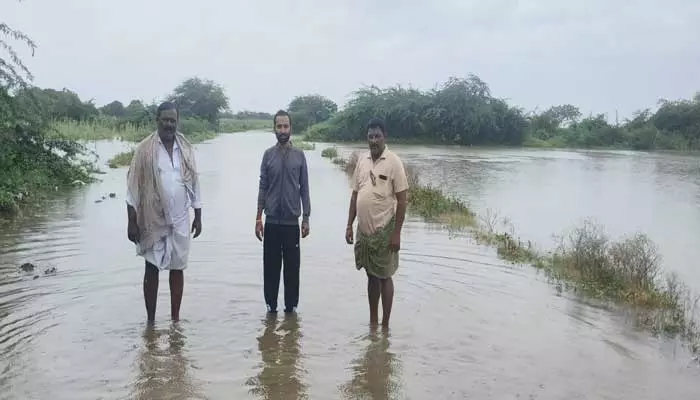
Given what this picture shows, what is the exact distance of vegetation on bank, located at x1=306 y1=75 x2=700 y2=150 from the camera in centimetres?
5447

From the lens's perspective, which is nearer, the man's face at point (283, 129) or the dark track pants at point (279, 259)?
the man's face at point (283, 129)

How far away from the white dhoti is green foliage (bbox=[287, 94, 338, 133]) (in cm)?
7875

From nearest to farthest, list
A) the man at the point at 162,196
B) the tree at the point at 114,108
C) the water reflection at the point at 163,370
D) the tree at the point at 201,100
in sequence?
the water reflection at the point at 163,370 → the man at the point at 162,196 → the tree at the point at 201,100 → the tree at the point at 114,108

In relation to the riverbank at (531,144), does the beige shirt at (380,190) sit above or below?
below

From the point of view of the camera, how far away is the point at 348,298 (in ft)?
22.1

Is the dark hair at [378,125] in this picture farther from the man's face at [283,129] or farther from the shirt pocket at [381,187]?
the man's face at [283,129]

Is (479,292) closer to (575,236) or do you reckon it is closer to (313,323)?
(313,323)

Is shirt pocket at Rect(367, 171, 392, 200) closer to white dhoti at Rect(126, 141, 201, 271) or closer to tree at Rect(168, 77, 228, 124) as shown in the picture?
white dhoti at Rect(126, 141, 201, 271)

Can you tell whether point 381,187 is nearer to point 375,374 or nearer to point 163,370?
point 375,374

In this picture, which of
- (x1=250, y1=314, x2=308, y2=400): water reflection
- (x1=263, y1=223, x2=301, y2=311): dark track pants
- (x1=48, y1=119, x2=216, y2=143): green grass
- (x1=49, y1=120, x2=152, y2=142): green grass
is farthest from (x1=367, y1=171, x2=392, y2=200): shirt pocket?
(x1=49, y1=120, x2=152, y2=142): green grass

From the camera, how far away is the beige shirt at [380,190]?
5301 mm

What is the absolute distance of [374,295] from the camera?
566 centimetres

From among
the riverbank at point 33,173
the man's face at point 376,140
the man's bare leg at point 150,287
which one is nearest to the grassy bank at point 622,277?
the man's face at point 376,140

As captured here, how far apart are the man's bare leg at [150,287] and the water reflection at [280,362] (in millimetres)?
922
